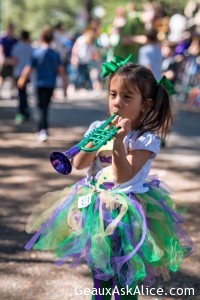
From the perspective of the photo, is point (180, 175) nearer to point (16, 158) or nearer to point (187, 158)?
point (187, 158)

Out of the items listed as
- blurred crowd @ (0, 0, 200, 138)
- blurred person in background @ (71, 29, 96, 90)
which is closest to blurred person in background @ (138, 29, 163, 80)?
blurred crowd @ (0, 0, 200, 138)

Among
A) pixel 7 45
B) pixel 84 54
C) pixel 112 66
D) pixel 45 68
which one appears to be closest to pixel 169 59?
pixel 84 54

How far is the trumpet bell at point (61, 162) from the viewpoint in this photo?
2545 mm

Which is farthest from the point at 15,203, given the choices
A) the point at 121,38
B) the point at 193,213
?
the point at 121,38

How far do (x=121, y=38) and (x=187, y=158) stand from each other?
209 cm

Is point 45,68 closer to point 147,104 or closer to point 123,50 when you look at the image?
point 123,50

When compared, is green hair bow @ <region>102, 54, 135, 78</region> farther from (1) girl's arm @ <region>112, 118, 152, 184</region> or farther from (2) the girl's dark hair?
(1) girl's arm @ <region>112, 118, 152, 184</region>

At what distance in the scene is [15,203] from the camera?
5.54 m

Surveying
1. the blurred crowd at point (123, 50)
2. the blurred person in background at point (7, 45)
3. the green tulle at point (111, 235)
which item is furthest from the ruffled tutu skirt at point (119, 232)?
the blurred person in background at point (7, 45)

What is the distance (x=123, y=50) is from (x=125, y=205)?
6095 millimetres

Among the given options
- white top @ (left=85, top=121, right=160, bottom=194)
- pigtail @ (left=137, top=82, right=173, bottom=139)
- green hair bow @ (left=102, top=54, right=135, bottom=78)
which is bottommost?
white top @ (left=85, top=121, right=160, bottom=194)

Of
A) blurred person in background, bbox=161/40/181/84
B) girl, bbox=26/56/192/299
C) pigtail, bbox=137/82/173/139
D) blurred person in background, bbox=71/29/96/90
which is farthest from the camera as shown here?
blurred person in background, bbox=71/29/96/90

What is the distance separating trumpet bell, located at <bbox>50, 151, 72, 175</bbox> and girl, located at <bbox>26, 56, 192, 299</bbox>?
0.24 metres

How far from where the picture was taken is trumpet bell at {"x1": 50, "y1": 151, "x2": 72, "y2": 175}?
2.54m
